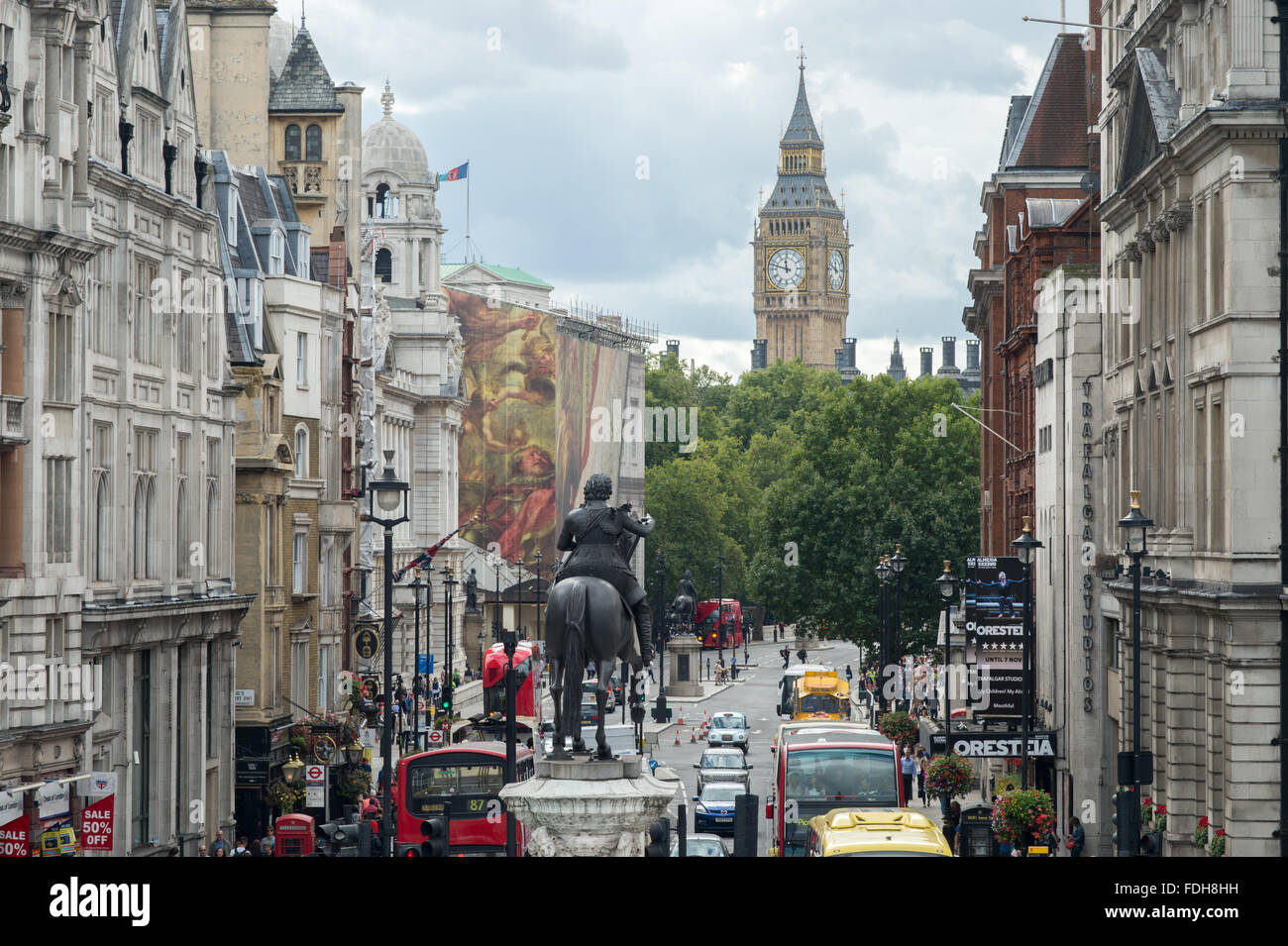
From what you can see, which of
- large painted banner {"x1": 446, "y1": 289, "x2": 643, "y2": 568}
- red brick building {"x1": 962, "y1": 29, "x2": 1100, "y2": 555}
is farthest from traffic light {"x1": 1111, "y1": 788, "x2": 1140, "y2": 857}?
large painted banner {"x1": 446, "y1": 289, "x2": 643, "y2": 568}

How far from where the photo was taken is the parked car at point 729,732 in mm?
69875

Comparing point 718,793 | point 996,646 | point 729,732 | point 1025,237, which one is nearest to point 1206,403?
point 996,646

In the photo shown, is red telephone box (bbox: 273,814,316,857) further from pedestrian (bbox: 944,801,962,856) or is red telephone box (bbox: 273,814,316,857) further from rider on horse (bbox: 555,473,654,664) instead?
rider on horse (bbox: 555,473,654,664)

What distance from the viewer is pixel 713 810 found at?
165 ft

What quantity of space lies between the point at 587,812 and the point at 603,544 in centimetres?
259

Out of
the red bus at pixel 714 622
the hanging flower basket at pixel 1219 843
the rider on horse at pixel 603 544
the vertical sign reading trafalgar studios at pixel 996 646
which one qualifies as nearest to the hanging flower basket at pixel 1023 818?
the hanging flower basket at pixel 1219 843

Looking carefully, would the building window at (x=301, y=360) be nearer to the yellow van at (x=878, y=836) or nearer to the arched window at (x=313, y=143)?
the arched window at (x=313, y=143)

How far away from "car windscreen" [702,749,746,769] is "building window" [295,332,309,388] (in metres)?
15.2

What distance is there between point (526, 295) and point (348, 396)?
318 ft

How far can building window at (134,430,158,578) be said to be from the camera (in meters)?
40.9

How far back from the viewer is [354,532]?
6625 centimetres

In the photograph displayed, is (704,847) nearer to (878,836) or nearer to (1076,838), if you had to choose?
(1076,838)

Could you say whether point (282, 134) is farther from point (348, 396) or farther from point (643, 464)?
point (643, 464)
